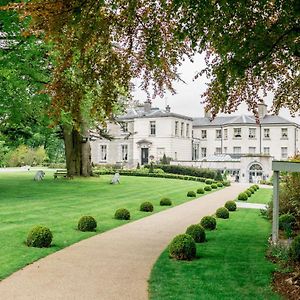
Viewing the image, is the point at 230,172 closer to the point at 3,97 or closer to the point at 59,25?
the point at 3,97

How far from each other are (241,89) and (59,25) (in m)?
5.77

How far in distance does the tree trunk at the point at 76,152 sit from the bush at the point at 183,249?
999 inches

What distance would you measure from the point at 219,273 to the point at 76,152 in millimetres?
27292

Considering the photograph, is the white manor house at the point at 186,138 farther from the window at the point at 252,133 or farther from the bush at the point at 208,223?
the bush at the point at 208,223

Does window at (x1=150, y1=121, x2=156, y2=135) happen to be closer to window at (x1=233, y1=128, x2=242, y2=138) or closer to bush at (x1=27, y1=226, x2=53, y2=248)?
window at (x1=233, y1=128, x2=242, y2=138)

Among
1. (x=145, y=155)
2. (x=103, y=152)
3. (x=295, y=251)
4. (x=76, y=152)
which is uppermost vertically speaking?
(x=103, y=152)

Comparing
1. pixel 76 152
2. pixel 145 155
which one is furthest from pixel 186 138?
pixel 76 152

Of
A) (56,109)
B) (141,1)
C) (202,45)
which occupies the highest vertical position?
(141,1)

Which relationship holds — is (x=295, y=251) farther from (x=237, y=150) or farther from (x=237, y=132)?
(x=237, y=150)

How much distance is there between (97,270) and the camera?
9.16 meters

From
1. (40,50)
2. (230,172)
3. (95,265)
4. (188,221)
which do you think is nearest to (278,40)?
(95,265)

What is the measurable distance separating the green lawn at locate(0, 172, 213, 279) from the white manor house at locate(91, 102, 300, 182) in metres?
35.0

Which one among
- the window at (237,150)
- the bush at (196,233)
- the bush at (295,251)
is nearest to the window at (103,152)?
the window at (237,150)

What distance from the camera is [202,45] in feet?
30.6
